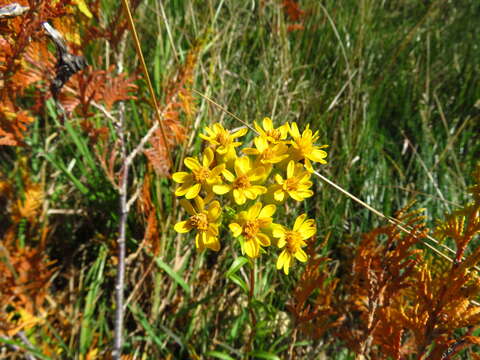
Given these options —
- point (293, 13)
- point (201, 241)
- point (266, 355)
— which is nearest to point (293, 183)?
point (201, 241)

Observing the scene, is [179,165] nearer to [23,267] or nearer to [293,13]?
[23,267]

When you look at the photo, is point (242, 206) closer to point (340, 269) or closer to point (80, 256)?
point (340, 269)

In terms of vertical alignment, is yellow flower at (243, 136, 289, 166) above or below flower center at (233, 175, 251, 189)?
above

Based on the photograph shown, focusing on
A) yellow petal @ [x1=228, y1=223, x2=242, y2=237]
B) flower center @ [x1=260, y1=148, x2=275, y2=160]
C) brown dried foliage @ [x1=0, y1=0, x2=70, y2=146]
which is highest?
brown dried foliage @ [x1=0, y1=0, x2=70, y2=146]

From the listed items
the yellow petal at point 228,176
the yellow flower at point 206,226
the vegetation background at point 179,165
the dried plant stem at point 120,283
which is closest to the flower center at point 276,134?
the yellow petal at point 228,176

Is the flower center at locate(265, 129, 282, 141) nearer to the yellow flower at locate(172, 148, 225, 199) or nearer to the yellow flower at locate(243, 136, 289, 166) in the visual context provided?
the yellow flower at locate(243, 136, 289, 166)

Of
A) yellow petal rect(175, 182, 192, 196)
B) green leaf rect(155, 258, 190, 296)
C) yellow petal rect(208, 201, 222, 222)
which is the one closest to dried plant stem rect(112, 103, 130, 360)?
green leaf rect(155, 258, 190, 296)

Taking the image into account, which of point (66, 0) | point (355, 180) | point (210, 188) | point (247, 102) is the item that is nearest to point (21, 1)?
point (66, 0)
